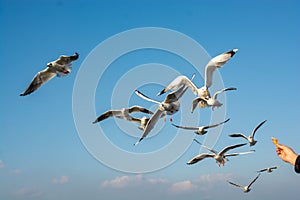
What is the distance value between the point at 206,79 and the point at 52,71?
15.8 feet

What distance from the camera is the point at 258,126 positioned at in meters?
15.8

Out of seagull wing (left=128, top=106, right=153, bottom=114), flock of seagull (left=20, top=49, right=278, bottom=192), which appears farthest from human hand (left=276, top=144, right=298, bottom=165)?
seagull wing (left=128, top=106, right=153, bottom=114)

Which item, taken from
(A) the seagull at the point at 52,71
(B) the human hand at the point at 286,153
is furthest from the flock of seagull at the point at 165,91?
(B) the human hand at the point at 286,153

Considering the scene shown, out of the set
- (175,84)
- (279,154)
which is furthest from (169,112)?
(279,154)

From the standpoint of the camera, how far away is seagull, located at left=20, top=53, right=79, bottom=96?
12.3 metres

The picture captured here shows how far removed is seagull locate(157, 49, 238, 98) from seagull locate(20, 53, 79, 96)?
9.72ft

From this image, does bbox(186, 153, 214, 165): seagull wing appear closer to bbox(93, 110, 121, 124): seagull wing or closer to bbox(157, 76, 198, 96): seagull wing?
bbox(157, 76, 198, 96): seagull wing

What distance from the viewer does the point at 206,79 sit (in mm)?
12930

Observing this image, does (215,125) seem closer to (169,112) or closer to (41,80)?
(169,112)

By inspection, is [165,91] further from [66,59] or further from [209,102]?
[66,59]

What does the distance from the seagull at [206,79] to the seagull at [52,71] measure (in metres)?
2.96

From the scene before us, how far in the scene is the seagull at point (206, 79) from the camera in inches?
482

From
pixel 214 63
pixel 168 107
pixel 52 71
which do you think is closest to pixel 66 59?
pixel 52 71

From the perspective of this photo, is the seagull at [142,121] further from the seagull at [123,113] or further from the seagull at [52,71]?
the seagull at [52,71]
